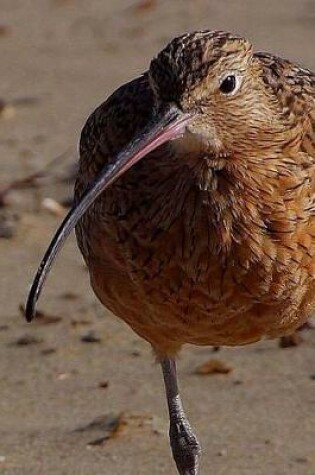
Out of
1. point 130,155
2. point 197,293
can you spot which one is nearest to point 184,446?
point 197,293

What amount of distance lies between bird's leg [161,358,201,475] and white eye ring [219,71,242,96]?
4.58ft

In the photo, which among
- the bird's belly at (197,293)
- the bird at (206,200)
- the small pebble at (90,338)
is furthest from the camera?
the small pebble at (90,338)

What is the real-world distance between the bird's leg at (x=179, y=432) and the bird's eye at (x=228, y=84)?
55.2 inches

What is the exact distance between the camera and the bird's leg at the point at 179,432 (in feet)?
22.9

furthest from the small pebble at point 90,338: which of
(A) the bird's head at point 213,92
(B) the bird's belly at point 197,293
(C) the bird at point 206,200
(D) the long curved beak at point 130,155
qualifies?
(D) the long curved beak at point 130,155

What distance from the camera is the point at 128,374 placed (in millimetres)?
7855

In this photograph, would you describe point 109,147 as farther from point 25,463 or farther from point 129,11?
point 129,11

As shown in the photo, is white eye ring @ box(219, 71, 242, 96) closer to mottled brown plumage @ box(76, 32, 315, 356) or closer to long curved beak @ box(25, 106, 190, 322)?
mottled brown plumage @ box(76, 32, 315, 356)

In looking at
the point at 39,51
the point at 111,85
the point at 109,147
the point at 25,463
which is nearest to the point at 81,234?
the point at 109,147

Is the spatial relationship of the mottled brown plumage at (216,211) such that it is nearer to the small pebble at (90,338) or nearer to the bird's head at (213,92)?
the bird's head at (213,92)

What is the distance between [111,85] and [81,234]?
14.0ft

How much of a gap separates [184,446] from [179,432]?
0.08 m

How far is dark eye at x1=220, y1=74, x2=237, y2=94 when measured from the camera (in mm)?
5879

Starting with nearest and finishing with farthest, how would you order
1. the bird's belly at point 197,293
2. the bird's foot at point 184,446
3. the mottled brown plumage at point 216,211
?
the mottled brown plumage at point 216,211, the bird's belly at point 197,293, the bird's foot at point 184,446
